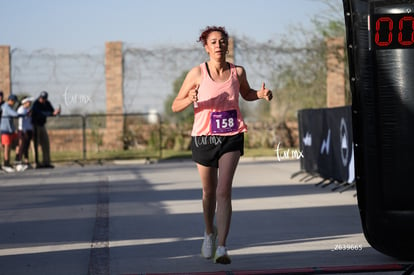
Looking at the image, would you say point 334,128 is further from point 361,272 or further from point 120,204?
point 361,272

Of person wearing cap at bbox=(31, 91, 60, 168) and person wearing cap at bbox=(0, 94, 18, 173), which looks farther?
person wearing cap at bbox=(31, 91, 60, 168)

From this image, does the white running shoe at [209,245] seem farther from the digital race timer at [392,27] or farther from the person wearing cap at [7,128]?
the person wearing cap at [7,128]

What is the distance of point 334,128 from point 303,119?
2.55 m

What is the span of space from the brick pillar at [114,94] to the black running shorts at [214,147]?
63.6ft

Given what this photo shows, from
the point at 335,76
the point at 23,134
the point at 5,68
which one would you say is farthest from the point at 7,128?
Answer: the point at 335,76

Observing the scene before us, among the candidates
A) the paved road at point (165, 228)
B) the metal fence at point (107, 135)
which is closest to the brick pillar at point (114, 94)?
the metal fence at point (107, 135)

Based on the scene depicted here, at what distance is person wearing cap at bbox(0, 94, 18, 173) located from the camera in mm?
21781

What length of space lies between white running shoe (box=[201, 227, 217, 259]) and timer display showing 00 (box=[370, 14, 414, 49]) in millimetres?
2218

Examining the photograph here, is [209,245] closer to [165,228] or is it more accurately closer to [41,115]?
[165,228]

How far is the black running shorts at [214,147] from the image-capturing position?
7.86 m

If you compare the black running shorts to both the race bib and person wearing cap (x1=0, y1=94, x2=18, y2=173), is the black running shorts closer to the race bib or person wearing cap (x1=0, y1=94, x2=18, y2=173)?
the race bib

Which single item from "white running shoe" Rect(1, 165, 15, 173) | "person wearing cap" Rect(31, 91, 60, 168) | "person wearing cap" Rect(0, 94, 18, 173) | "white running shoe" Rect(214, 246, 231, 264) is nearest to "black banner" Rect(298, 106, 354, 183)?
"white running shoe" Rect(214, 246, 231, 264)

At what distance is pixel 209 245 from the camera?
800cm

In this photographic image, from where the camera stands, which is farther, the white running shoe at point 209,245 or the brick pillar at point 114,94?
the brick pillar at point 114,94
